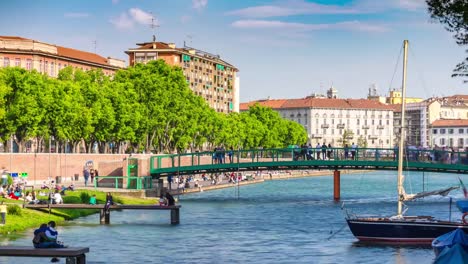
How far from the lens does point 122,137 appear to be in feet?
438

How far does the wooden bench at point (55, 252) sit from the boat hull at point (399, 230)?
25.5 metres

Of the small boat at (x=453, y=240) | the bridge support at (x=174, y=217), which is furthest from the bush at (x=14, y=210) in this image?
the small boat at (x=453, y=240)

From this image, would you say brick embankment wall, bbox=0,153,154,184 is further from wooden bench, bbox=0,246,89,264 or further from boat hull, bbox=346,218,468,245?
wooden bench, bbox=0,246,89,264

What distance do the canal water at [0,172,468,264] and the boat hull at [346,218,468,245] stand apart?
109cm

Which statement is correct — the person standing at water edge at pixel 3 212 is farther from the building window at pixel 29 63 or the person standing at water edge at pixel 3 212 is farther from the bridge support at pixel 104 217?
the building window at pixel 29 63

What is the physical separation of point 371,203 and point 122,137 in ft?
132

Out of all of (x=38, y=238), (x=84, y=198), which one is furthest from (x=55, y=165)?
(x=38, y=238)

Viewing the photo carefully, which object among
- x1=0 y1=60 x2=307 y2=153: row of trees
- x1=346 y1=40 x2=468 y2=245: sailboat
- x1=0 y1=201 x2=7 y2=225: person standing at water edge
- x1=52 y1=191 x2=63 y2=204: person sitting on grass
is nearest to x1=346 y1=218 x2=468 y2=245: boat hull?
x1=346 y1=40 x2=468 y2=245: sailboat

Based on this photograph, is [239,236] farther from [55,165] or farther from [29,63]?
[29,63]

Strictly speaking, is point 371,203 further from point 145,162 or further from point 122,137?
point 122,137

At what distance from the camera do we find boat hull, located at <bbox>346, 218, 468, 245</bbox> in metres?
64.1

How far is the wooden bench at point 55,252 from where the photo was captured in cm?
4456

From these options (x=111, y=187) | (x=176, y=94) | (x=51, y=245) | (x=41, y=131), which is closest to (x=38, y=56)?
(x=176, y=94)

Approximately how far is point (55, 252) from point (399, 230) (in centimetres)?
2703
